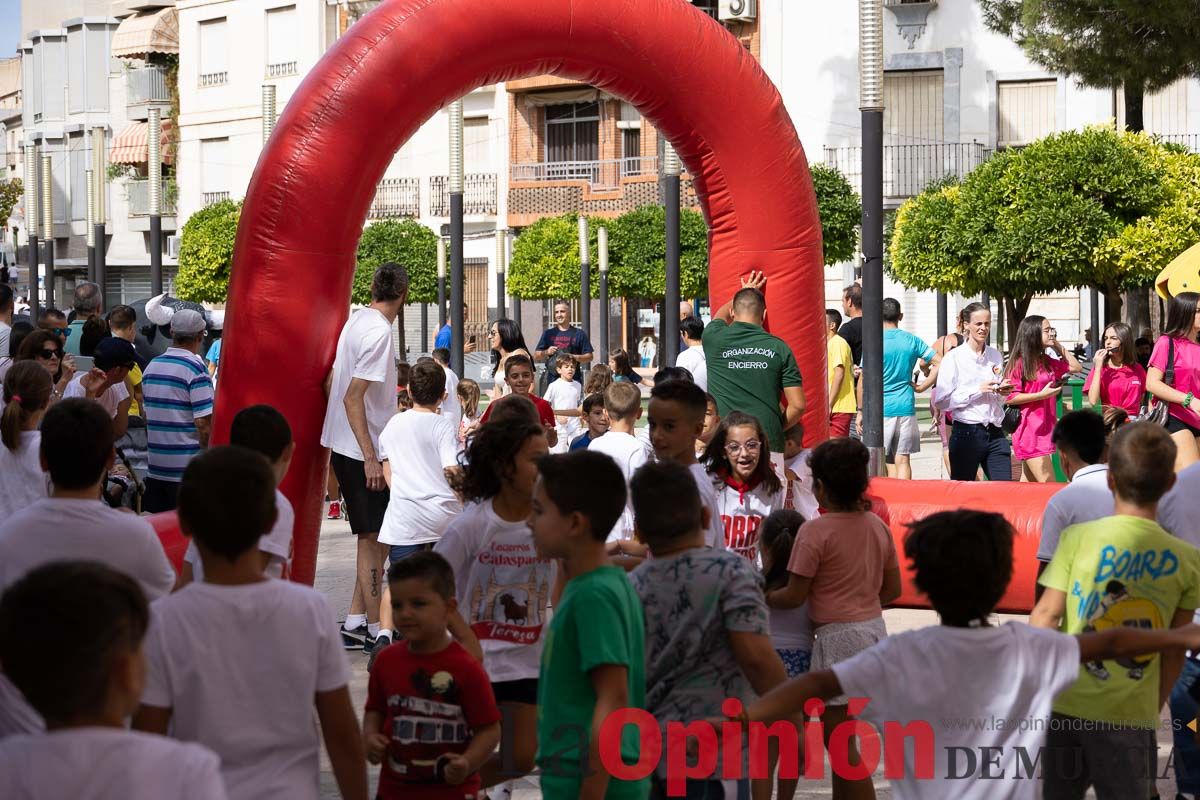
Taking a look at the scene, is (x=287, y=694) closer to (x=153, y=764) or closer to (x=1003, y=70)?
(x=153, y=764)

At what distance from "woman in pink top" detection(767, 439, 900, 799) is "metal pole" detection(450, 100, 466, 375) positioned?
429 inches

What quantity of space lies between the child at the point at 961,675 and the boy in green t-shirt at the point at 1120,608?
80 cm

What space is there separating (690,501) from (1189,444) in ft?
14.7

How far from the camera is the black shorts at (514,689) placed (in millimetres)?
4589

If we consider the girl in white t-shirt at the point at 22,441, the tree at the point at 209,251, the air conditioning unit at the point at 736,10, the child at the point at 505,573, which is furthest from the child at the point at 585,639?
the tree at the point at 209,251

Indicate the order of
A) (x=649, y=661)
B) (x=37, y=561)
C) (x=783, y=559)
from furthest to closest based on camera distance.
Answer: (x=783, y=559)
(x=37, y=561)
(x=649, y=661)

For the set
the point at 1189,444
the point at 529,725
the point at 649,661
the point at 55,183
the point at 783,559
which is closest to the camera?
the point at 649,661

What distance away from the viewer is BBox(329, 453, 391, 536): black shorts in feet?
24.7

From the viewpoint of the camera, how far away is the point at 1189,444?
740 centimetres

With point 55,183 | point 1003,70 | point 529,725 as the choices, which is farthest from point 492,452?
point 55,183

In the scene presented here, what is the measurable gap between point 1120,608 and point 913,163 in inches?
1168

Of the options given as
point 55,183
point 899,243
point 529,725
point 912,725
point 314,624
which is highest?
point 55,183

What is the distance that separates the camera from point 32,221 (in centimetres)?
4544

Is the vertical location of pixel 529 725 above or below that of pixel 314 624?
below
